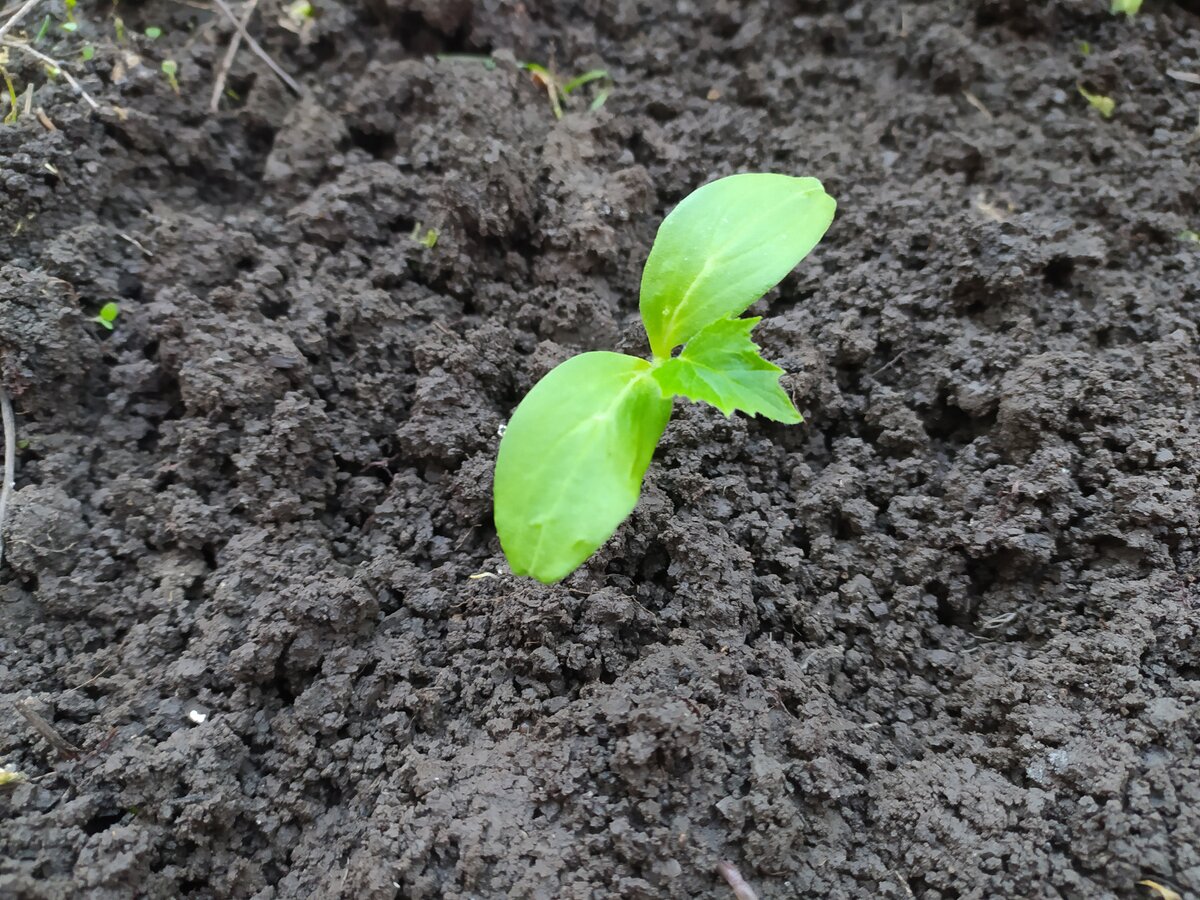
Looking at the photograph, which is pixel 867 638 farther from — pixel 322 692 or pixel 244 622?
pixel 244 622

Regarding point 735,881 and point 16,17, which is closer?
point 735,881

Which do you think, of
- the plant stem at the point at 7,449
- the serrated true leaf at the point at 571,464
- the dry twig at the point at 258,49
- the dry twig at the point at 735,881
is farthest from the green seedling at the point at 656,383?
the dry twig at the point at 258,49

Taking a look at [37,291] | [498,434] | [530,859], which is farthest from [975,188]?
[37,291]

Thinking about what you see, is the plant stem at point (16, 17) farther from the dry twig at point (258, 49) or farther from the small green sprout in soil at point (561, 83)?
the small green sprout in soil at point (561, 83)

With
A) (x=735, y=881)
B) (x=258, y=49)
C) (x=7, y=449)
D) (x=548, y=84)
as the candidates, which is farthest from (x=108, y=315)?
(x=735, y=881)

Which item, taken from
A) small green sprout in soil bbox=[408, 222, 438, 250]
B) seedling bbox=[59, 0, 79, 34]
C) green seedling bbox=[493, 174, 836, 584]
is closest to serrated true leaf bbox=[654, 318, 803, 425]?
green seedling bbox=[493, 174, 836, 584]

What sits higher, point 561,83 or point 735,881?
point 561,83

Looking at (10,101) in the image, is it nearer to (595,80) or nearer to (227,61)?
(227,61)
